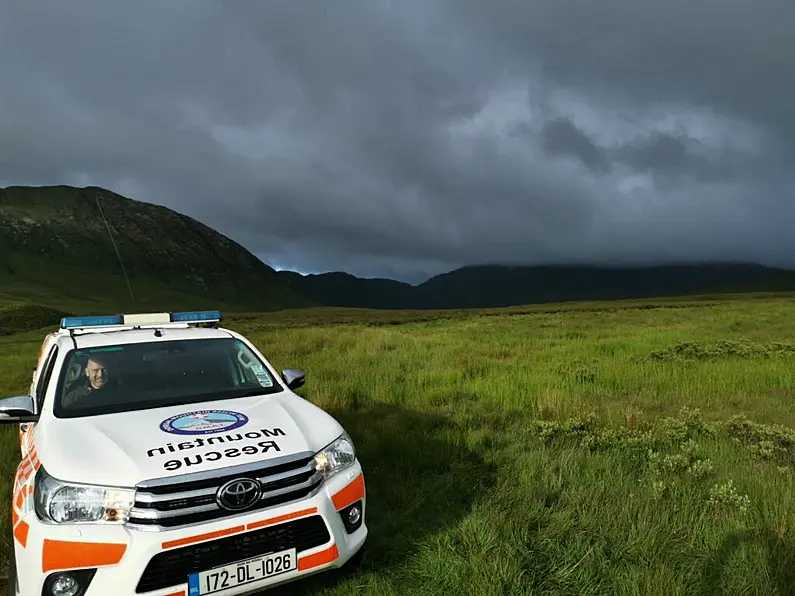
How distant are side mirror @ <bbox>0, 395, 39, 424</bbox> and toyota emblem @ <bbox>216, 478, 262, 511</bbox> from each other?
6.42 ft

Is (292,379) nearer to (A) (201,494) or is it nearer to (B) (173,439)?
(B) (173,439)

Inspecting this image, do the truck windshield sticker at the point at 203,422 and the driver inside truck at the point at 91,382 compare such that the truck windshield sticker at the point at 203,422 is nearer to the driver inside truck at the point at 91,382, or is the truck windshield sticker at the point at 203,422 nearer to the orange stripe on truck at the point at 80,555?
the orange stripe on truck at the point at 80,555

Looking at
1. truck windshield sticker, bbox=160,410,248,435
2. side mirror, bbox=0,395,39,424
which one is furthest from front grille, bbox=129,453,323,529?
side mirror, bbox=0,395,39,424

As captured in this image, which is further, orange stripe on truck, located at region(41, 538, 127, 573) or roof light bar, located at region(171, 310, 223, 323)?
roof light bar, located at region(171, 310, 223, 323)

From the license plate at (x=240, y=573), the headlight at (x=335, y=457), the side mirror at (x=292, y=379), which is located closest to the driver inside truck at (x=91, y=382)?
the side mirror at (x=292, y=379)

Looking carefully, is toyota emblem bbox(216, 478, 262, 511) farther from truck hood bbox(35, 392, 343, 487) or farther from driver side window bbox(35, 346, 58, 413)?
driver side window bbox(35, 346, 58, 413)

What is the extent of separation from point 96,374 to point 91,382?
0.36 ft

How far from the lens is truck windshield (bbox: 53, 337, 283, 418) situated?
4.25 metres

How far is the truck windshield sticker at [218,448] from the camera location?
10.5 ft

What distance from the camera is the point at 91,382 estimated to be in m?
4.51

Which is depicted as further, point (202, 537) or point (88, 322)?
point (88, 322)

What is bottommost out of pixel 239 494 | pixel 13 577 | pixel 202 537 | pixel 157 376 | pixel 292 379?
pixel 13 577

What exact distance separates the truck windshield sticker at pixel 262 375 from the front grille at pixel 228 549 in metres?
1.83

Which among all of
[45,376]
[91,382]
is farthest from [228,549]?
[45,376]
